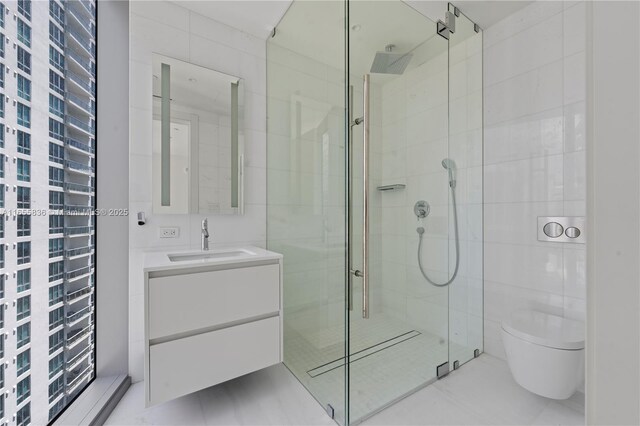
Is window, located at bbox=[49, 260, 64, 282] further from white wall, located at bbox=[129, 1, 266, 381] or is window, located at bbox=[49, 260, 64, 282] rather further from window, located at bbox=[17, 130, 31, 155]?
window, located at bbox=[17, 130, 31, 155]

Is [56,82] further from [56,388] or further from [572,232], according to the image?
[572,232]

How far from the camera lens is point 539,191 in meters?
1.67

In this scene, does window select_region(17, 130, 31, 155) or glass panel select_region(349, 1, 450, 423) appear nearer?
window select_region(17, 130, 31, 155)

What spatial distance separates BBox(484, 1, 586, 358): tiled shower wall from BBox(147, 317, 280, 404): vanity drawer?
151cm

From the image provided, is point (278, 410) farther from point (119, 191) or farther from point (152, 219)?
point (119, 191)

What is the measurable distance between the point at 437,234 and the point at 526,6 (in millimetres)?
1519

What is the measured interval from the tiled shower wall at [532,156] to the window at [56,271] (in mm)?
2455

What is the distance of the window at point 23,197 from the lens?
1068mm

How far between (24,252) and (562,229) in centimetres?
260

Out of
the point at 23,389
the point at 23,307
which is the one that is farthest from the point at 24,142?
the point at 23,389

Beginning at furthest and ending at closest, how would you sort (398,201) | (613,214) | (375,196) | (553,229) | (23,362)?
(553,229), (398,201), (375,196), (23,362), (613,214)

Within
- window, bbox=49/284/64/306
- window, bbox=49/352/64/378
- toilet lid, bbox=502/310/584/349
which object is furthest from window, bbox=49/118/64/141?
toilet lid, bbox=502/310/584/349

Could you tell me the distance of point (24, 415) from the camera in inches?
42.7

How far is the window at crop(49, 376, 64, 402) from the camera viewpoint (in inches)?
49.1
